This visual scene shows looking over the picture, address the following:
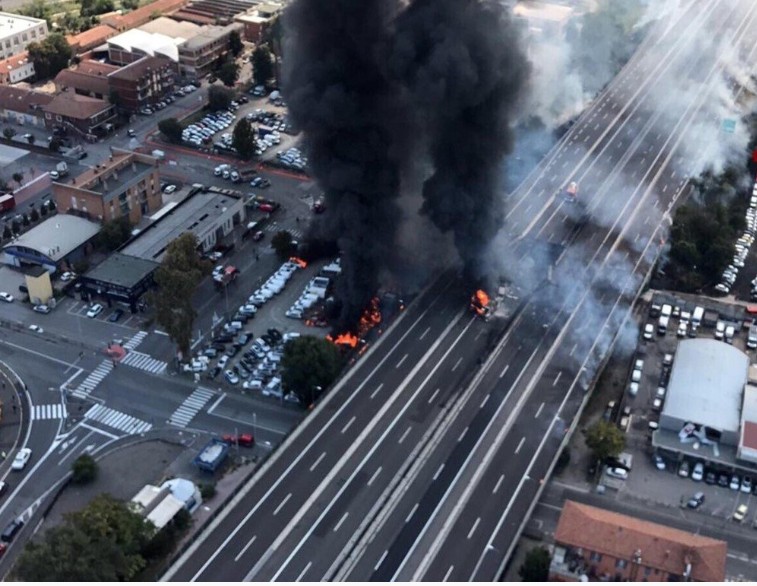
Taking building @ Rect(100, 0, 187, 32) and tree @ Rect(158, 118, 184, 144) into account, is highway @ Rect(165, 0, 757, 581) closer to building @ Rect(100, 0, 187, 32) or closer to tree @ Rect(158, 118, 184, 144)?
tree @ Rect(158, 118, 184, 144)

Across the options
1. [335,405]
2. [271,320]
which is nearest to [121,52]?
[271,320]

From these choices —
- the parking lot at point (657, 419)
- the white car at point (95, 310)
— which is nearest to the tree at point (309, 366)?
the parking lot at point (657, 419)

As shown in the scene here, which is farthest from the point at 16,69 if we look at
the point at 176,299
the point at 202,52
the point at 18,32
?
the point at 176,299

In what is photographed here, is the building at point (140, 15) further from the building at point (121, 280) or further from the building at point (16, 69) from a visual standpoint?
the building at point (121, 280)

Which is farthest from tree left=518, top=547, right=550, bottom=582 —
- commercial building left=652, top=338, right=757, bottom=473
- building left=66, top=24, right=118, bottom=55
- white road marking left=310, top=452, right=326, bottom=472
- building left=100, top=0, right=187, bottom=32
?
building left=100, top=0, right=187, bottom=32

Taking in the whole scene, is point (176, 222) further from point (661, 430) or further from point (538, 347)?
point (661, 430)

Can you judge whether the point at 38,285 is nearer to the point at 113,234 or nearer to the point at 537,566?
the point at 113,234
